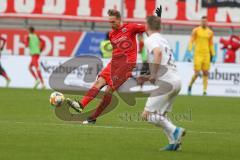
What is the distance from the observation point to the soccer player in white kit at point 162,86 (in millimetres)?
12258

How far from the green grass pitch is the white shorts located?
64 centimetres

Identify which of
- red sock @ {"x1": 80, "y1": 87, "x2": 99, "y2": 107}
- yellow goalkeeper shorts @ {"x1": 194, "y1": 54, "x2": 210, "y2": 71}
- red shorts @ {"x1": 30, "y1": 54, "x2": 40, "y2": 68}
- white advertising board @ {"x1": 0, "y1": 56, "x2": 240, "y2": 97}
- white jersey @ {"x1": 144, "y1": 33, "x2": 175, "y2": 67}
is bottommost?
white advertising board @ {"x1": 0, "y1": 56, "x2": 240, "y2": 97}

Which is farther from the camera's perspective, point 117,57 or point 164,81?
point 117,57

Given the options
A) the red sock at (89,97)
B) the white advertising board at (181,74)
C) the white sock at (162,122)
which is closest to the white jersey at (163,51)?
the white sock at (162,122)

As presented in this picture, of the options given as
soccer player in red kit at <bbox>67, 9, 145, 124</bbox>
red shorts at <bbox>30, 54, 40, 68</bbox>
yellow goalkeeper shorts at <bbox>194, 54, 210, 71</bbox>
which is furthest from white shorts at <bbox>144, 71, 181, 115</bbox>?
red shorts at <bbox>30, 54, 40, 68</bbox>

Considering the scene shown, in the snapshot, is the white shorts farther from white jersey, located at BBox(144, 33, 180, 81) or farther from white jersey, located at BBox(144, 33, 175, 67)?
white jersey, located at BBox(144, 33, 175, 67)

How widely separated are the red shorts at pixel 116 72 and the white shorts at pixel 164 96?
165 inches

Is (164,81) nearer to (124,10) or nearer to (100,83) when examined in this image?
(100,83)

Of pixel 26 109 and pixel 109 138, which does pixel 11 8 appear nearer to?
pixel 26 109

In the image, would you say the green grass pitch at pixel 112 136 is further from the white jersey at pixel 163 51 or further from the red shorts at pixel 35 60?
the red shorts at pixel 35 60

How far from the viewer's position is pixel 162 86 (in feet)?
41.4

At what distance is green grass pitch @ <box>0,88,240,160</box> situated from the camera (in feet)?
39.1

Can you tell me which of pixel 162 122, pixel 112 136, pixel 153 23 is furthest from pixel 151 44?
pixel 112 136

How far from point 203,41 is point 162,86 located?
15494 millimetres
